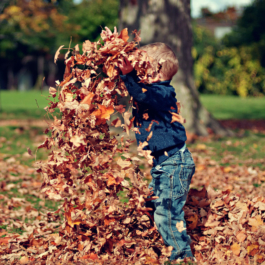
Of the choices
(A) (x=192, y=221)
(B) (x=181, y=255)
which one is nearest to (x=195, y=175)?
(A) (x=192, y=221)

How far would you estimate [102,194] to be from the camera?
8.70 feet

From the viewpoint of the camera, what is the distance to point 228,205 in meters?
3.34

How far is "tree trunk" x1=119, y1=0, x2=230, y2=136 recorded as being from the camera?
7680 millimetres

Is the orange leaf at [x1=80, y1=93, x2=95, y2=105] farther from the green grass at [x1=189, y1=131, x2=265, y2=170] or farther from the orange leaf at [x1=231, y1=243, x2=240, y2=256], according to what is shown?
the green grass at [x1=189, y1=131, x2=265, y2=170]

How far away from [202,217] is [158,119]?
1.10 m

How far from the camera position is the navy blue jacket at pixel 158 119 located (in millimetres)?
2545

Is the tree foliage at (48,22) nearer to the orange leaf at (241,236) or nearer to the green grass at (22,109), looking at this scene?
the green grass at (22,109)

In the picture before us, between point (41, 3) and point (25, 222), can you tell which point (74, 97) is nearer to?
point (25, 222)

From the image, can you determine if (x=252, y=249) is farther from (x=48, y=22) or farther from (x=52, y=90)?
(x=48, y=22)

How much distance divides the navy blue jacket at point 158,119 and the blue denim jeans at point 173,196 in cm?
7

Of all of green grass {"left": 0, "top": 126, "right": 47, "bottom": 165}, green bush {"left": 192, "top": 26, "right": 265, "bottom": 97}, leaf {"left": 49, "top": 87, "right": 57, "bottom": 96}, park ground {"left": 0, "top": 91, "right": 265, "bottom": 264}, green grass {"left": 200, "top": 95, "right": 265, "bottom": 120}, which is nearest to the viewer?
leaf {"left": 49, "top": 87, "right": 57, "bottom": 96}

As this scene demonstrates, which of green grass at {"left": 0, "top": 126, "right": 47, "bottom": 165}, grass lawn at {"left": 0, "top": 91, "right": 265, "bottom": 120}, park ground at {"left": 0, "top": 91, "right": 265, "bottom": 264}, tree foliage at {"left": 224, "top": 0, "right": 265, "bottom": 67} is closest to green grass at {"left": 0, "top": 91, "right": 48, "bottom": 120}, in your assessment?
grass lawn at {"left": 0, "top": 91, "right": 265, "bottom": 120}

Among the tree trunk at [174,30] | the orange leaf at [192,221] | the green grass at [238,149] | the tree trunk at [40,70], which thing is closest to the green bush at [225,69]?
the tree trunk at [40,70]

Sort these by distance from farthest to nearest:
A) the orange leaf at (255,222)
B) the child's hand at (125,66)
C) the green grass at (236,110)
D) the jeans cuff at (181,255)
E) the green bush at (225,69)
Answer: the green bush at (225,69) < the green grass at (236,110) < the orange leaf at (255,222) < the jeans cuff at (181,255) < the child's hand at (125,66)
